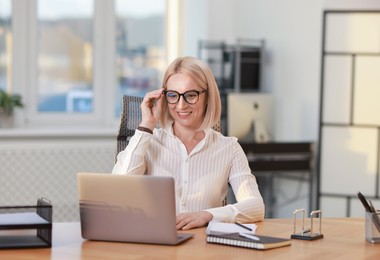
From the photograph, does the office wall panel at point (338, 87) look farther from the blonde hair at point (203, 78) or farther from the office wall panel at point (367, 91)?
the blonde hair at point (203, 78)

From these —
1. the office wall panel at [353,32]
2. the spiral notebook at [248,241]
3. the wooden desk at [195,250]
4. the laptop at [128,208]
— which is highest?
the office wall panel at [353,32]

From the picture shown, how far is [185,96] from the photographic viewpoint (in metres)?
2.94

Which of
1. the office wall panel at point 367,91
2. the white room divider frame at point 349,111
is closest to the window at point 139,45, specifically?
the white room divider frame at point 349,111

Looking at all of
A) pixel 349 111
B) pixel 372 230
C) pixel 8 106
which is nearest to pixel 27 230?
pixel 372 230

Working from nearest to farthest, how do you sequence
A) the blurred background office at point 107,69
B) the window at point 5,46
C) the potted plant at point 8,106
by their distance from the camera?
the blurred background office at point 107,69 < the potted plant at point 8,106 < the window at point 5,46

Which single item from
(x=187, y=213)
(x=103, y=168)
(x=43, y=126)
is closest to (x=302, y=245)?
(x=187, y=213)

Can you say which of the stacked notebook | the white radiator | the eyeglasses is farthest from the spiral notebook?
the white radiator

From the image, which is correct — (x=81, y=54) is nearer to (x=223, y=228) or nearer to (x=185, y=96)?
(x=185, y=96)

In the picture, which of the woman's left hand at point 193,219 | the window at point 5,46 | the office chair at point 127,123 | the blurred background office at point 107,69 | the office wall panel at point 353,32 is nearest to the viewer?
the woman's left hand at point 193,219

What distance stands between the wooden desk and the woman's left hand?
3 cm

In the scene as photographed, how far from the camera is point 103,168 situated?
5.77 meters

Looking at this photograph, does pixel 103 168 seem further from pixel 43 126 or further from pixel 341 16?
pixel 341 16

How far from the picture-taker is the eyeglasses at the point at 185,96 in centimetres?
294

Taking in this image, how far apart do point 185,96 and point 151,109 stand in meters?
0.16
